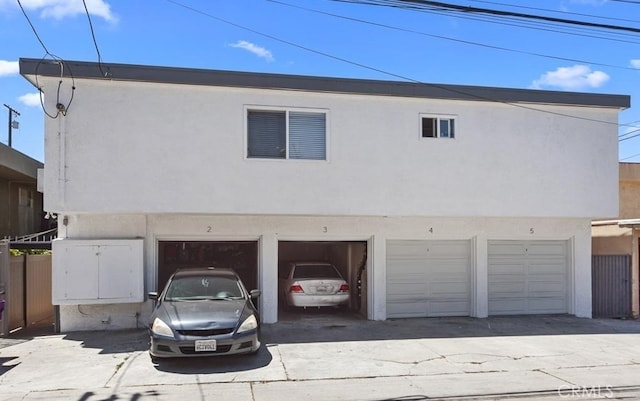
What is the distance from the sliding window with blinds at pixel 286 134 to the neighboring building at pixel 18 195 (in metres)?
10.2

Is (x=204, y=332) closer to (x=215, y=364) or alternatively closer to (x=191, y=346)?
(x=191, y=346)

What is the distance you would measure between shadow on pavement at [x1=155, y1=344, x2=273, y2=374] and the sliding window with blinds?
13.8 ft

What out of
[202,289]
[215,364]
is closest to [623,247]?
[202,289]

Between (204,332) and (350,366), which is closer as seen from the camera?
(204,332)

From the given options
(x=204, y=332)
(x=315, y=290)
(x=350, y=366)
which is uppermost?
(x=204, y=332)

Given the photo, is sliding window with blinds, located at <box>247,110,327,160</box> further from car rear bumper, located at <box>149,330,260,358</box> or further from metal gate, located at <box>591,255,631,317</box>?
metal gate, located at <box>591,255,631,317</box>

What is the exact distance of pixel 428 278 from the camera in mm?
12734

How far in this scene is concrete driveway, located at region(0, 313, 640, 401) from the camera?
681 centimetres

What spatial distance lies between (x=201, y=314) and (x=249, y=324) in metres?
0.78

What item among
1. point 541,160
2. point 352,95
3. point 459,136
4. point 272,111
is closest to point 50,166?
point 272,111

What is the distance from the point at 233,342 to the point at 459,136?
6.88 m

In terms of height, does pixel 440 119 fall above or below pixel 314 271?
above

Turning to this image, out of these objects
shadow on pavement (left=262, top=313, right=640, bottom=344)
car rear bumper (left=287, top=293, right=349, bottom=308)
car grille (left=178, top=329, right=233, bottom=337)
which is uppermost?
car grille (left=178, top=329, right=233, bottom=337)

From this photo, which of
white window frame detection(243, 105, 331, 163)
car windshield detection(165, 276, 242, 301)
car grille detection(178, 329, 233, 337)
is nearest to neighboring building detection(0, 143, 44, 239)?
white window frame detection(243, 105, 331, 163)
